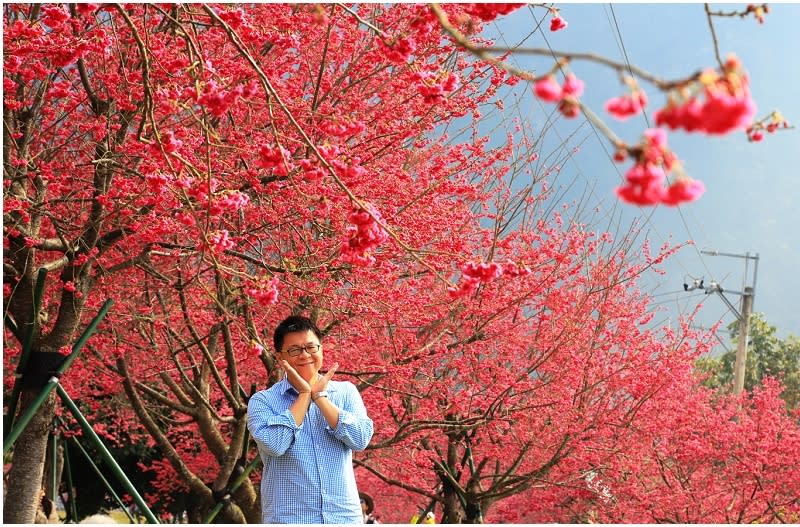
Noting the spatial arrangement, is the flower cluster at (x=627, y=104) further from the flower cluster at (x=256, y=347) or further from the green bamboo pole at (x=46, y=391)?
the green bamboo pole at (x=46, y=391)

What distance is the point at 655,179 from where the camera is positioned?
1222 mm

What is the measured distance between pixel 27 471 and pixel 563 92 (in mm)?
4228

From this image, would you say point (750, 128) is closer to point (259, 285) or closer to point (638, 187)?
point (638, 187)

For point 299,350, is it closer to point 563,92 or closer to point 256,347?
point 256,347

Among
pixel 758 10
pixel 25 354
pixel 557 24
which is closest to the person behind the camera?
pixel 758 10

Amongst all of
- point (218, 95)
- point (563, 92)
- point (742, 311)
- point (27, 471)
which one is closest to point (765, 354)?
point (742, 311)

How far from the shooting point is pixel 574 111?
1.30 metres

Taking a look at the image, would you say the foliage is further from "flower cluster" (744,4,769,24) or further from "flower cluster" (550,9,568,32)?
"flower cluster" (744,4,769,24)

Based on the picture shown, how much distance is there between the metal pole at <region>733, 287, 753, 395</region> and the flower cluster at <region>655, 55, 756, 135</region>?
435 inches

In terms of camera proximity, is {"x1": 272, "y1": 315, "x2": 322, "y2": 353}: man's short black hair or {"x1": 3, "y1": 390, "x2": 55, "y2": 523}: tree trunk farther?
{"x1": 3, "y1": 390, "x2": 55, "y2": 523}: tree trunk

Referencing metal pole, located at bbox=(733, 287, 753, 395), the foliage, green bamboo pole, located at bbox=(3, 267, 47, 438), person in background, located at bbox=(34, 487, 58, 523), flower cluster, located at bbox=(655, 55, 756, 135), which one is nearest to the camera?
flower cluster, located at bbox=(655, 55, 756, 135)

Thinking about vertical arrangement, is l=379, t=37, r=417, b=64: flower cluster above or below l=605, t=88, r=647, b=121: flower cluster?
above

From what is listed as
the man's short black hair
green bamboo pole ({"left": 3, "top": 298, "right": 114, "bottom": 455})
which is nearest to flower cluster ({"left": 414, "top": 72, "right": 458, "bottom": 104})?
the man's short black hair

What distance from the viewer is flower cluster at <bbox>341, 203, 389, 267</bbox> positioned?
2.39m
